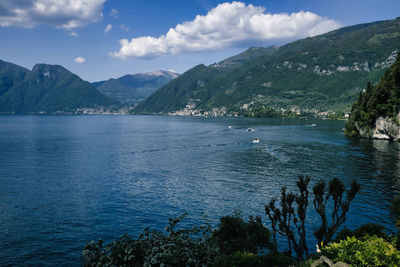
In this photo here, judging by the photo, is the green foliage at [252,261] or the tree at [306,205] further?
the tree at [306,205]

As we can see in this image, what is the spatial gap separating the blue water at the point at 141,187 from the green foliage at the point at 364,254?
23967 mm

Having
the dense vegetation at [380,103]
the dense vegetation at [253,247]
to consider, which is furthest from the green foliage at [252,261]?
the dense vegetation at [380,103]

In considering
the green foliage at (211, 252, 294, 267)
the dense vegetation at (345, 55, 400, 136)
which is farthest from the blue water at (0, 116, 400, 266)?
the dense vegetation at (345, 55, 400, 136)

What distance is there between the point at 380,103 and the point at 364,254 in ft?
487

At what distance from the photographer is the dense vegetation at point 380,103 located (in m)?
133

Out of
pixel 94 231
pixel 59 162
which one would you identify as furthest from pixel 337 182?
pixel 59 162

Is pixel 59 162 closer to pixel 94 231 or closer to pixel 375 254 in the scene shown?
pixel 94 231

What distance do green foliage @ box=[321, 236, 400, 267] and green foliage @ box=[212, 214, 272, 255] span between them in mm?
8886

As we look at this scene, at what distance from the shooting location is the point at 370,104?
147250mm

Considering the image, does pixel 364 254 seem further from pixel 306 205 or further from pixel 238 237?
pixel 238 237

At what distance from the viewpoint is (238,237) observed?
96.7 ft

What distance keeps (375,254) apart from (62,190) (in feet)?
201

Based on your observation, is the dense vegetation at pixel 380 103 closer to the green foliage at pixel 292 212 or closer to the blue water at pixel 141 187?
the blue water at pixel 141 187

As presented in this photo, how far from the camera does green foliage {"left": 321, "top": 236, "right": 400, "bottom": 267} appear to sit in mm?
18812
